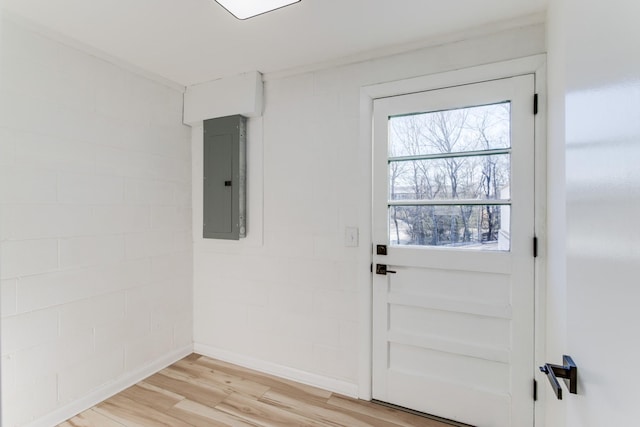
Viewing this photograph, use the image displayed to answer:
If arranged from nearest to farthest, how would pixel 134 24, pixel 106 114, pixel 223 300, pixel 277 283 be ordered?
pixel 134 24
pixel 106 114
pixel 277 283
pixel 223 300

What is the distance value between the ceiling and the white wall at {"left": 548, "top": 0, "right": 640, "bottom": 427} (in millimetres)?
1170

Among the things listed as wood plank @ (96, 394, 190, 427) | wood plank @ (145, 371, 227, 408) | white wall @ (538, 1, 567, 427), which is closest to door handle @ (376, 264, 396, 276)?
white wall @ (538, 1, 567, 427)

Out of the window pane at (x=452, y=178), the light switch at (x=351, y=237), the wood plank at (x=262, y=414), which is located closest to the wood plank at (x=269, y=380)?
the wood plank at (x=262, y=414)

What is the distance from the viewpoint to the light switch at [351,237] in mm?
2236

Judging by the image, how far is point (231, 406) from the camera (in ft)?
6.93

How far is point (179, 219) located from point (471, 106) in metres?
2.55

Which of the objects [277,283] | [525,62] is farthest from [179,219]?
[525,62]

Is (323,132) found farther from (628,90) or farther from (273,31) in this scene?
(628,90)

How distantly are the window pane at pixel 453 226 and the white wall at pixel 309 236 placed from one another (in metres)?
0.25

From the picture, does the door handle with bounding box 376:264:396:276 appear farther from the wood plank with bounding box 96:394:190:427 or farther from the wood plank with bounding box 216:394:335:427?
the wood plank with bounding box 96:394:190:427

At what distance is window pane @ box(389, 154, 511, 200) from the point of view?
188cm

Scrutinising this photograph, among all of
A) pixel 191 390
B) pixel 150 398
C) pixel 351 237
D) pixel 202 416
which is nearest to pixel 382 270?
pixel 351 237

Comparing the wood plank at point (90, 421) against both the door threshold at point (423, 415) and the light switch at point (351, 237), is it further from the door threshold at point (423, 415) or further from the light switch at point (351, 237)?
the light switch at point (351, 237)

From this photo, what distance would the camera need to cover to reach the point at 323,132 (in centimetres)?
235
